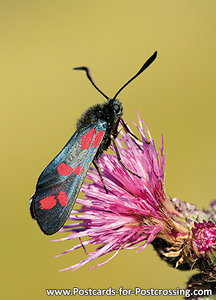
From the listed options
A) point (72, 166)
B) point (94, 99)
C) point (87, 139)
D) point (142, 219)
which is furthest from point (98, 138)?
point (94, 99)

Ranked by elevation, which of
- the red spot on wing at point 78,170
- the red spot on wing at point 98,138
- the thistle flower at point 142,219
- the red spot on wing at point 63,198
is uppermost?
the red spot on wing at point 98,138

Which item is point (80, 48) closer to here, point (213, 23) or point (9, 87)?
point (9, 87)

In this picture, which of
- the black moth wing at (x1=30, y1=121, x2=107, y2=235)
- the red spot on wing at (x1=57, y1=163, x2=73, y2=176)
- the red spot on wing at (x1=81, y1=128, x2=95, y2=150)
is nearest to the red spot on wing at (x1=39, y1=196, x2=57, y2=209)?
the black moth wing at (x1=30, y1=121, x2=107, y2=235)

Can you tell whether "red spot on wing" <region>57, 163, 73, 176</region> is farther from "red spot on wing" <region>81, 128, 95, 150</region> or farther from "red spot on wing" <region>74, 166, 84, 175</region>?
"red spot on wing" <region>81, 128, 95, 150</region>

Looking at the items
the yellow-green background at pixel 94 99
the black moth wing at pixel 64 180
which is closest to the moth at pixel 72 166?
the black moth wing at pixel 64 180

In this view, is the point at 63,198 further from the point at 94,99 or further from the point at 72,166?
the point at 94,99

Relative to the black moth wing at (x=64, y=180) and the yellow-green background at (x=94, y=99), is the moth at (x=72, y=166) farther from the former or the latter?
the yellow-green background at (x=94, y=99)

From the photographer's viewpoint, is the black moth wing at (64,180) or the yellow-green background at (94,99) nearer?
the black moth wing at (64,180)
